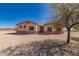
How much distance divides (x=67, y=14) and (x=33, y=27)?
1.03ft

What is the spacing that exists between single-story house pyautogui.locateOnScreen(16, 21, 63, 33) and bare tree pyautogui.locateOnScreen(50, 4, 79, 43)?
0.11 metres

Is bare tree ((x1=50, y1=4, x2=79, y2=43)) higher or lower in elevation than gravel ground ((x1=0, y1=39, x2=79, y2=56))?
higher

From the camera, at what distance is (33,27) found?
188 centimetres

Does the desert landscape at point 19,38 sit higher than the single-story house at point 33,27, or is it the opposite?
the single-story house at point 33,27

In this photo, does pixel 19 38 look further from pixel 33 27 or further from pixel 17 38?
pixel 33 27

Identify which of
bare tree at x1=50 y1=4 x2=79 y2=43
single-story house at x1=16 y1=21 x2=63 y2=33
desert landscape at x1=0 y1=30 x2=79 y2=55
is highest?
bare tree at x1=50 y1=4 x2=79 y2=43

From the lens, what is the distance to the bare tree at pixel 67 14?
6.04ft

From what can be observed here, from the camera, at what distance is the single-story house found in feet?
6.08

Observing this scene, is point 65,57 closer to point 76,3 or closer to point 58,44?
point 58,44

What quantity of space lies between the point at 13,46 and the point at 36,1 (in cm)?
43

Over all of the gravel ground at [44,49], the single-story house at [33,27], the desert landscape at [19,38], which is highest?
the single-story house at [33,27]

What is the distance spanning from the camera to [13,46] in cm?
187

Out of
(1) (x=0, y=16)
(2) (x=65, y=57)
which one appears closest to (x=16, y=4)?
(1) (x=0, y=16)

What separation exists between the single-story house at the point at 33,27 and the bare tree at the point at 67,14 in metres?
0.11
